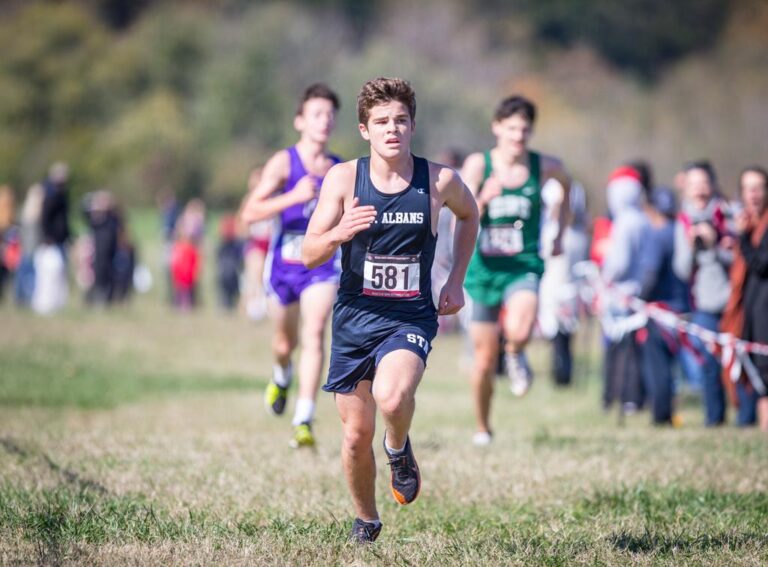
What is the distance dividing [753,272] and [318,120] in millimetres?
4362

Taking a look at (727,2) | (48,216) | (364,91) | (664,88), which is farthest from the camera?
(727,2)

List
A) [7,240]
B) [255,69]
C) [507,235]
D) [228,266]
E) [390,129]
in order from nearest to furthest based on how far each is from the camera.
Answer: [390,129] < [507,235] < [7,240] < [228,266] < [255,69]

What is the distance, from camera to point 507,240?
9.43m

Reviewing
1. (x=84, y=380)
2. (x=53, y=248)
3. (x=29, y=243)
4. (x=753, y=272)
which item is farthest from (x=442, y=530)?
(x=29, y=243)

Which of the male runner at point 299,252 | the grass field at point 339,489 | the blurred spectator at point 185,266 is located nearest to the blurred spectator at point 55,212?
the blurred spectator at point 185,266

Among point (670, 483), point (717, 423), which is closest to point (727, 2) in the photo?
point (717, 423)

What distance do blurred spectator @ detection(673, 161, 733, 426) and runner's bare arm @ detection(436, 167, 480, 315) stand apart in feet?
19.7

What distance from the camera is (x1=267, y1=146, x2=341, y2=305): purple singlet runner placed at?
923 cm

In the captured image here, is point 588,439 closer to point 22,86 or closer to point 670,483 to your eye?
point 670,483

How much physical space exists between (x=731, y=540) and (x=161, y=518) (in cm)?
290

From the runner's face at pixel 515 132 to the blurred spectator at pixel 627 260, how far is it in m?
3.50

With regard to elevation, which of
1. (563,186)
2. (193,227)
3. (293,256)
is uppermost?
(193,227)

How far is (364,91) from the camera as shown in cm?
589

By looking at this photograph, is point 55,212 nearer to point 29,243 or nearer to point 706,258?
point 29,243
